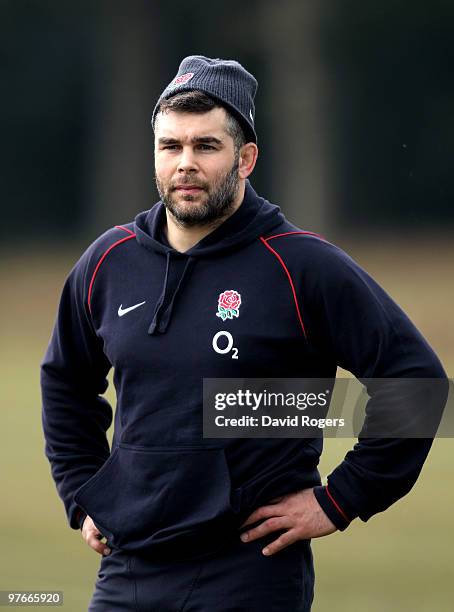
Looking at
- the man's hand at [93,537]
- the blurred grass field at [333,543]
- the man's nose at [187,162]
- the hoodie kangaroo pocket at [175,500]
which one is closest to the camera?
the hoodie kangaroo pocket at [175,500]

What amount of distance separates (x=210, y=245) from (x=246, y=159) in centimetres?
28

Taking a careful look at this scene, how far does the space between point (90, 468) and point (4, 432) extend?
6037 mm

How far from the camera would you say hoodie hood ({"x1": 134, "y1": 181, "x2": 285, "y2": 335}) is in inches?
128

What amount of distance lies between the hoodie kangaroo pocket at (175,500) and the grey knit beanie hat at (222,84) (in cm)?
89

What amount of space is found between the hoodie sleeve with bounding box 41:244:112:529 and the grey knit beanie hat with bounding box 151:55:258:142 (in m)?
0.55

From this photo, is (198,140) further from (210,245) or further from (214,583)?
(214,583)

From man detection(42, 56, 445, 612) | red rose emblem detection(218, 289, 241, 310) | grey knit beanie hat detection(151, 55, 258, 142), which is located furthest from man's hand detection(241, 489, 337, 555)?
grey knit beanie hat detection(151, 55, 258, 142)

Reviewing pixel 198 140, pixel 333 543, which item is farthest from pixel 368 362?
pixel 333 543

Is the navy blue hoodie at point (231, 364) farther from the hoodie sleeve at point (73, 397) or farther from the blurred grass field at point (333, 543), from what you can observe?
the blurred grass field at point (333, 543)

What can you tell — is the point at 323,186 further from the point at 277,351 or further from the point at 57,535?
the point at 277,351

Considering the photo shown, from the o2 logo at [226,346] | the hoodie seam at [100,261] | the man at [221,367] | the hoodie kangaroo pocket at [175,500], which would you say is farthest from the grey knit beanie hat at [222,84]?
the hoodie kangaroo pocket at [175,500]

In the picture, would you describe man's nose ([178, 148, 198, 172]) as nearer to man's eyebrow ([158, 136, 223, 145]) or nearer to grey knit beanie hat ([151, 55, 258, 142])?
man's eyebrow ([158, 136, 223, 145])

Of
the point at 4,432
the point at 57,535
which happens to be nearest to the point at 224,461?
the point at 57,535

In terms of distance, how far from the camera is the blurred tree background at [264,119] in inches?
1022
